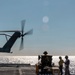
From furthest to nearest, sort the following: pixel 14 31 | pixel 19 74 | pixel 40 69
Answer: pixel 14 31 → pixel 19 74 → pixel 40 69

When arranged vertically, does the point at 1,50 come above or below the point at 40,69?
above

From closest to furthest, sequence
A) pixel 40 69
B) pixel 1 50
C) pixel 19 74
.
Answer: pixel 40 69 → pixel 19 74 → pixel 1 50

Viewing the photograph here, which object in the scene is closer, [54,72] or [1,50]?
[54,72]

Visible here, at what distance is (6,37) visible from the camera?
2469 inches

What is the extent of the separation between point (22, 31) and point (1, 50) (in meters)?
9.79

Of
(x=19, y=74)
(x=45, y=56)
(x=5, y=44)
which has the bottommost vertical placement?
(x=19, y=74)

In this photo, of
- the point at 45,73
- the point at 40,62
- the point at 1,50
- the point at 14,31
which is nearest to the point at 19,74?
the point at 40,62

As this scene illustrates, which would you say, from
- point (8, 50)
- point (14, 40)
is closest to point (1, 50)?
point (8, 50)

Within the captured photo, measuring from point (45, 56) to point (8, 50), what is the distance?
126 feet

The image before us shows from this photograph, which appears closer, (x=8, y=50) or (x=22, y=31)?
(x=8, y=50)

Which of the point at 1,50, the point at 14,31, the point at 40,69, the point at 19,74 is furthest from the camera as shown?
the point at 14,31

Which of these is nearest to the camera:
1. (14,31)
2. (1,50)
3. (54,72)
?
(54,72)

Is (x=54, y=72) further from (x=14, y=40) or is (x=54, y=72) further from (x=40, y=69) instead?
(x=14, y=40)

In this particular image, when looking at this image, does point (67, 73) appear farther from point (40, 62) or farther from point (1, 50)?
point (1, 50)
